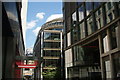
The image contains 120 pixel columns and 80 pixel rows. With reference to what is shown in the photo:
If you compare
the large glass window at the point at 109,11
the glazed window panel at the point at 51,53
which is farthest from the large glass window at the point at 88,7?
the glazed window panel at the point at 51,53

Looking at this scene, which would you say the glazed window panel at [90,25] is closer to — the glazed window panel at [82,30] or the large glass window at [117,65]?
the glazed window panel at [82,30]

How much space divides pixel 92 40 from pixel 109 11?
6.29 metres

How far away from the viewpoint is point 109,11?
22031mm

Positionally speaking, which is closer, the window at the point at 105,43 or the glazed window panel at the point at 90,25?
the window at the point at 105,43

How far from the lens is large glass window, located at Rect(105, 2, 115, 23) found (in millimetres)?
21234

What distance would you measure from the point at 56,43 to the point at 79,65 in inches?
1276

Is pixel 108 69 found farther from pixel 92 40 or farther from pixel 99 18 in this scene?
pixel 99 18

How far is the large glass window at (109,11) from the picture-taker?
69.7 ft

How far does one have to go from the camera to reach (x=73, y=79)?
34875 mm

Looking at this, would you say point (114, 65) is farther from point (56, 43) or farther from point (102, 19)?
point (56, 43)

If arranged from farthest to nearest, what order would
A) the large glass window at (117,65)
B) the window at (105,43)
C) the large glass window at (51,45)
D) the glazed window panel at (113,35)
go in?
the large glass window at (51,45) < the window at (105,43) < the glazed window panel at (113,35) < the large glass window at (117,65)

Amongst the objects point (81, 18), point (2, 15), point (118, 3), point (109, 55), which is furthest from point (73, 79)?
point (2, 15)

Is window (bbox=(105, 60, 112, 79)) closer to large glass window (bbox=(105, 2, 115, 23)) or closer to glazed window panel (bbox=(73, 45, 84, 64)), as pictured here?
large glass window (bbox=(105, 2, 115, 23))

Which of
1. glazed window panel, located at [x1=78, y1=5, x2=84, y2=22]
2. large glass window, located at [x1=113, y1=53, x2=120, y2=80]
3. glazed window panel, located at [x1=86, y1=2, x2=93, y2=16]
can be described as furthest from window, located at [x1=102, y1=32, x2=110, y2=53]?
glazed window panel, located at [x1=78, y1=5, x2=84, y2=22]
